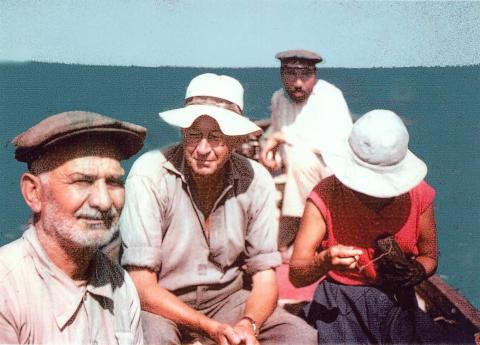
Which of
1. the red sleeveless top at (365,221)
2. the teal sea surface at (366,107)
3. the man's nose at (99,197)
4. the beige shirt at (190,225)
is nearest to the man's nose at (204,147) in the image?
the beige shirt at (190,225)

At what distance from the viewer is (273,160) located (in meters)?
3.65

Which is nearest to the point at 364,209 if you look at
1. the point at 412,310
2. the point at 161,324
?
the point at 412,310

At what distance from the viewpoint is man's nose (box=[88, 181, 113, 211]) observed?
1789 mm

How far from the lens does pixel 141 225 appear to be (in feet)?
7.57

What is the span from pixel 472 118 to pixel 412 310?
1089 mm

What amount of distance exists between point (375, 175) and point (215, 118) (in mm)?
683

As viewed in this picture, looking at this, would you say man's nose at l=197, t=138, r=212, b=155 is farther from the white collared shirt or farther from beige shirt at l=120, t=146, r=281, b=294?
the white collared shirt

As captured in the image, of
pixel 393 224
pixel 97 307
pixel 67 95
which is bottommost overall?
pixel 97 307

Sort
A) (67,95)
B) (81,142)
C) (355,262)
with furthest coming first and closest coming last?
(67,95) < (355,262) < (81,142)

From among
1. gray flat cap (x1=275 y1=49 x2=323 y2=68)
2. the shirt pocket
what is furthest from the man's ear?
gray flat cap (x1=275 y1=49 x2=323 y2=68)

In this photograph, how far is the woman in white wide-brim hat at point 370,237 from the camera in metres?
2.28

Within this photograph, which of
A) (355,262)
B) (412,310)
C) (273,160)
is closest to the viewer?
(355,262)

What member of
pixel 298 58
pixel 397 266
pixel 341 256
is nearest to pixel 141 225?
pixel 341 256

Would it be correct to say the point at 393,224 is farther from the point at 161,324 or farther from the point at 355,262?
the point at 161,324
